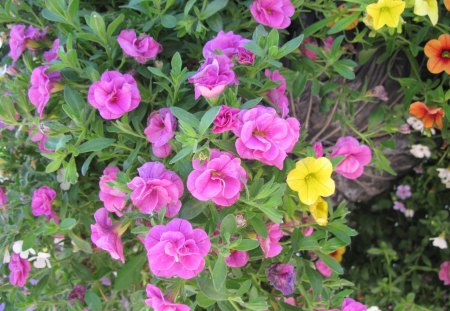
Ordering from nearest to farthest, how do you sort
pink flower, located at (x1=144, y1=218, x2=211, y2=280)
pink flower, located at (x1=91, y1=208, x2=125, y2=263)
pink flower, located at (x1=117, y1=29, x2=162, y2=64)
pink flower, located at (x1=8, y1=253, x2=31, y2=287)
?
pink flower, located at (x1=144, y1=218, x2=211, y2=280) → pink flower, located at (x1=91, y1=208, x2=125, y2=263) → pink flower, located at (x1=117, y1=29, x2=162, y2=64) → pink flower, located at (x1=8, y1=253, x2=31, y2=287)

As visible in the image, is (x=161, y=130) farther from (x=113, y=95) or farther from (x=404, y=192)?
(x=404, y=192)

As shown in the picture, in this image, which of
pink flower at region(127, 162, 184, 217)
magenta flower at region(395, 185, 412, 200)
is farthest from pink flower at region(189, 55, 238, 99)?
magenta flower at region(395, 185, 412, 200)

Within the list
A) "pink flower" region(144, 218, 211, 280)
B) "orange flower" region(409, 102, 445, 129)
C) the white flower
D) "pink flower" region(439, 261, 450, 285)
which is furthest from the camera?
"pink flower" region(439, 261, 450, 285)

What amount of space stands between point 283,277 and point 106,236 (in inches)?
12.9

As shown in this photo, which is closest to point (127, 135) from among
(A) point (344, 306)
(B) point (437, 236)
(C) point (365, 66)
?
(A) point (344, 306)

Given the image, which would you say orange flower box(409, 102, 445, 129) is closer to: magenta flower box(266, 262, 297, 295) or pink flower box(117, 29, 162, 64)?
magenta flower box(266, 262, 297, 295)

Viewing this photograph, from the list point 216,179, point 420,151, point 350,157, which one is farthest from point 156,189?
point 420,151

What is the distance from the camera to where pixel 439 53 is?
4.07ft

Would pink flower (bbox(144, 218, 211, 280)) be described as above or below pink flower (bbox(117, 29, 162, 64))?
below

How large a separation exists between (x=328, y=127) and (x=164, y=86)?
0.58 metres

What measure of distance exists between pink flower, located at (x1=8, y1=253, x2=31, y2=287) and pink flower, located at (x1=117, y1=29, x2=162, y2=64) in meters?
0.48

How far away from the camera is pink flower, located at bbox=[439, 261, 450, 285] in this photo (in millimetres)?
1686

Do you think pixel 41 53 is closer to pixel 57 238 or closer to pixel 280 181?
pixel 57 238

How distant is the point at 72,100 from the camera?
105cm
